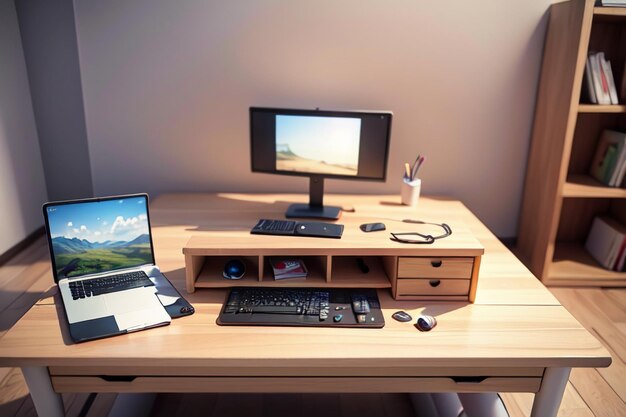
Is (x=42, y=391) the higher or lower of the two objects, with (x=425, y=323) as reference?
lower

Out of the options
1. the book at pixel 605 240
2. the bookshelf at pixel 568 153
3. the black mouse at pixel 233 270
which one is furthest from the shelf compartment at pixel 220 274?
the book at pixel 605 240

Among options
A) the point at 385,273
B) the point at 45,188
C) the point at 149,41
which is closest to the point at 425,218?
the point at 385,273

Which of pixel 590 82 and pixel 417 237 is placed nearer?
pixel 417 237

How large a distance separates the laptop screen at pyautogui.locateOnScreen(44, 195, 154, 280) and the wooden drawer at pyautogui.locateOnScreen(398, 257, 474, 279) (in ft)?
2.76

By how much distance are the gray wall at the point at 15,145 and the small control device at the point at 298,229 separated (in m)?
1.76

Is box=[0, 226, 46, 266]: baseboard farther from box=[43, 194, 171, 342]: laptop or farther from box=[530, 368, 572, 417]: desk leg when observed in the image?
box=[530, 368, 572, 417]: desk leg

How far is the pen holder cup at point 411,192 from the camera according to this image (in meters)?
2.16

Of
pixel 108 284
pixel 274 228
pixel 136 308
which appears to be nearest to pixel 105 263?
pixel 108 284

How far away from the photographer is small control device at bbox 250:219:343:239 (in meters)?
1.60

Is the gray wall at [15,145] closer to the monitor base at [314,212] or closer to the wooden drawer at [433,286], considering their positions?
the monitor base at [314,212]

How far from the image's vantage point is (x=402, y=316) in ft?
4.68

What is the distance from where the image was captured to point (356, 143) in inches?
77.0

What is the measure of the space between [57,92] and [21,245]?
0.91 metres

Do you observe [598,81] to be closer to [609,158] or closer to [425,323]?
[609,158]
